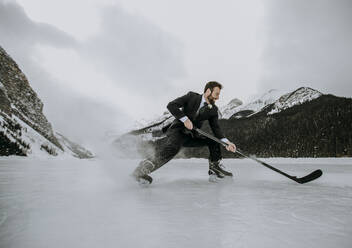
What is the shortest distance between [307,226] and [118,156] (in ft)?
15.7

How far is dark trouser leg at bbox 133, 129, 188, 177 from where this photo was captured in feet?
12.2

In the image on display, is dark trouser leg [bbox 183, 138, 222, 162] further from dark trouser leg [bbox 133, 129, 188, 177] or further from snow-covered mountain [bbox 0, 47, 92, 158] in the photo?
snow-covered mountain [bbox 0, 47, 92, 158]

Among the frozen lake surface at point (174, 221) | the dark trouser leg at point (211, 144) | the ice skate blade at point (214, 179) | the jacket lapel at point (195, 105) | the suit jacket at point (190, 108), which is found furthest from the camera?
the dark trouser leg at point (211, 144)

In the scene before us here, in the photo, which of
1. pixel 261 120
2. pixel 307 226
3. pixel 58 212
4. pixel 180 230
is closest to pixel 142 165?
pixel 58 212

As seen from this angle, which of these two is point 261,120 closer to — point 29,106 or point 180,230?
point 29,106

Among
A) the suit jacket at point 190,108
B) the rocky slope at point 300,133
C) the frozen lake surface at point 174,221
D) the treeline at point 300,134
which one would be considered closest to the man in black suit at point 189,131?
the suit jacket at point 190,108

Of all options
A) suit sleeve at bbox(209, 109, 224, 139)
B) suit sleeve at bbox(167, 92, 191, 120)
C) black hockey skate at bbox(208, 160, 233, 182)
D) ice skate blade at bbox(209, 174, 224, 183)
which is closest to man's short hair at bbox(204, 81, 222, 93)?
suit sleeve at bbox(167, 92, 191, 120)

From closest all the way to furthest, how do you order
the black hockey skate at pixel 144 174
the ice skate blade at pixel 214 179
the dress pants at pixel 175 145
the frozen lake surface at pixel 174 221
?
the frozen lake surface at pixel 174 221 < the black hockey skate at pixel 144 174 < the dress pants at pixel 175 145 < the ice skate blade at pixel 214 179

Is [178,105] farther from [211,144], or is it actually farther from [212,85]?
[211,144]

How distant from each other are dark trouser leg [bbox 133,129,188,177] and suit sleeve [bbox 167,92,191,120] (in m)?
0.38

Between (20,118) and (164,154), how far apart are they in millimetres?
52652

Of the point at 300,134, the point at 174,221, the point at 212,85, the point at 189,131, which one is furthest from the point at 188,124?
the point at 300,134

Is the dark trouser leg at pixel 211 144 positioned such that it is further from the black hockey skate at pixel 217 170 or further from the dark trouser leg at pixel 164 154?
the dark trouser leg at pixel 164 154

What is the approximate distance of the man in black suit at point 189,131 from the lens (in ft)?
12.4
